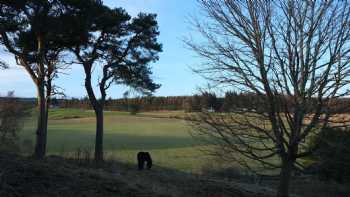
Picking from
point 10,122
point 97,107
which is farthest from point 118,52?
point 10,122

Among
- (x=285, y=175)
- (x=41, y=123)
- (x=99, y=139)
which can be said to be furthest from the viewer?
(x=99, y=139)

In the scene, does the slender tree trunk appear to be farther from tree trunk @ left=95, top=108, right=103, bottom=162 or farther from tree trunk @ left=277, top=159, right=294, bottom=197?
tree trunk @ left=277, top=159, right=294, bottom=197

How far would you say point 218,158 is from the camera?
10398 millimetres

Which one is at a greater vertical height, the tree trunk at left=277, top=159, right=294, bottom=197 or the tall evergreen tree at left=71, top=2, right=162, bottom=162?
the tall evergreen tree at left=71, top=2, right=162, bottom=162

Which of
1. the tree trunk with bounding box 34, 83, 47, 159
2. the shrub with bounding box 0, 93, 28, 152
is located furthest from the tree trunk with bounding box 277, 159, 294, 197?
the shrub with bounding box 0, 93, 28, 152

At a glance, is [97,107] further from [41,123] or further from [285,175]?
[285,175]

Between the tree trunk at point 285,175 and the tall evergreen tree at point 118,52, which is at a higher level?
the tall evergreen tree at point 118,52

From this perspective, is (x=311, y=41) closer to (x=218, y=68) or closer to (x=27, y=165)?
(x=218, y=68)

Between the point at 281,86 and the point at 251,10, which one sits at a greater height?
the point at 251,10

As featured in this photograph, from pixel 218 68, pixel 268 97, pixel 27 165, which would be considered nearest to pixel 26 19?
pixel 27 165

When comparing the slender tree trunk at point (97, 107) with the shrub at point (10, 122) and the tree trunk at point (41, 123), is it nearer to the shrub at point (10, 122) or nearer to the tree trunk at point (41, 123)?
the tree trunk at point (41, 123)

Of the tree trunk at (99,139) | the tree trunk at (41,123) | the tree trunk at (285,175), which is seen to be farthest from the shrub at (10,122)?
the tree trunk at (285,175)

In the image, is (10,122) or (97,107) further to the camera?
(10,122)

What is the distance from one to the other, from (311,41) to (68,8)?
10.8 metres
